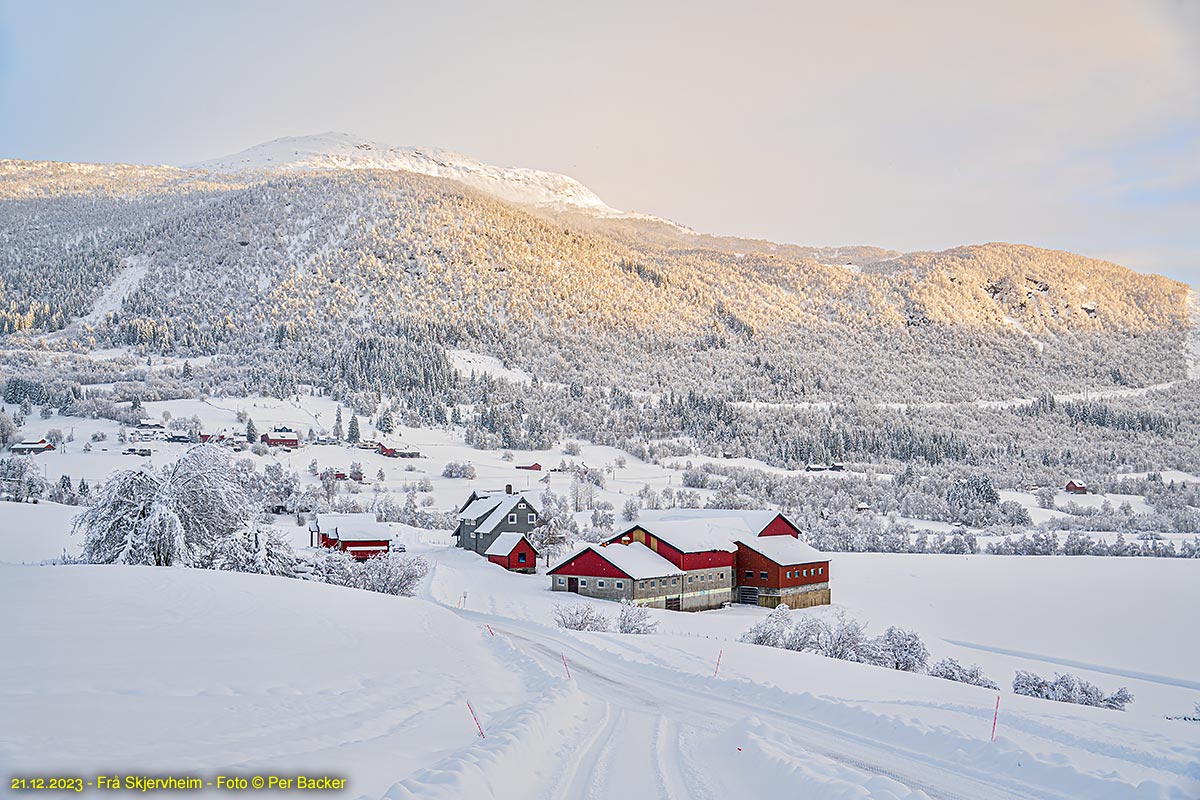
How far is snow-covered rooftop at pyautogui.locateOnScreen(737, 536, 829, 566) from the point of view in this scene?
4400cm

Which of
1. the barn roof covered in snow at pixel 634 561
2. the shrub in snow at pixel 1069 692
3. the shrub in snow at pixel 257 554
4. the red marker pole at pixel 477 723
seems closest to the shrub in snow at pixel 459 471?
the barn roof covered in snow at pixel 634 561

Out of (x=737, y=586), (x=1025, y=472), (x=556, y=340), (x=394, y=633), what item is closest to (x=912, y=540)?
(x=737, y=586)

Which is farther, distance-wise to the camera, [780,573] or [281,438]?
[281,438]

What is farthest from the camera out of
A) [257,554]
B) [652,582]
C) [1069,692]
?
[652,582]

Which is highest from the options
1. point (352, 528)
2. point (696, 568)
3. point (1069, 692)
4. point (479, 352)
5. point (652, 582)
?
point (479, 352)

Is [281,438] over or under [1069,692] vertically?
over

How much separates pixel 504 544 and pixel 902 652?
31.9 metres

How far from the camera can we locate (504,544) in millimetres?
51312

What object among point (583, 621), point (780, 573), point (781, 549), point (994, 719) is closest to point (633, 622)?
point (583, 621)

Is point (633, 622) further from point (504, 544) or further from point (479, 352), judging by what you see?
point (479, 352)

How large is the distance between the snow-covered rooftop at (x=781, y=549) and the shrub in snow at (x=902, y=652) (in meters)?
18.9

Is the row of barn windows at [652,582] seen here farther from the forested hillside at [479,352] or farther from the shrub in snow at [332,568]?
the forested hillside at [479,352]

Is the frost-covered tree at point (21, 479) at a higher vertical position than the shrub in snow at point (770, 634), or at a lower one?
lower

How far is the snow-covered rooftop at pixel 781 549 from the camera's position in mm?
44000
